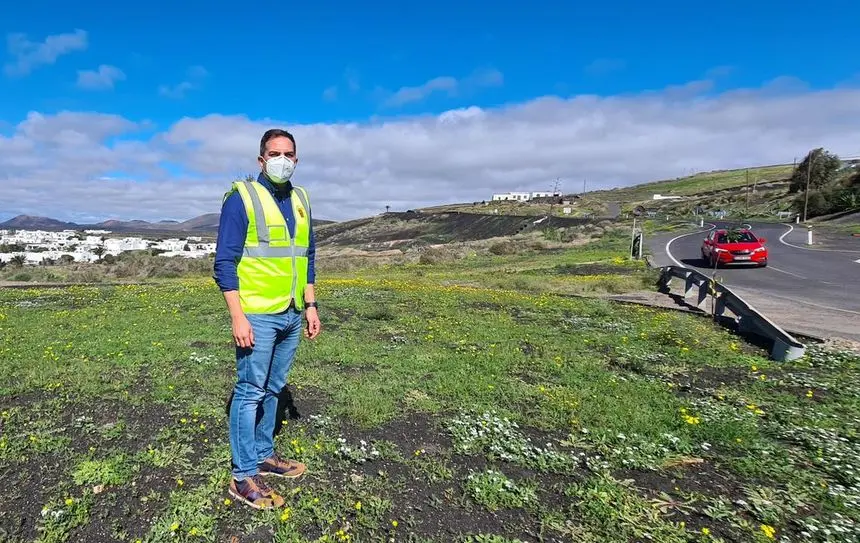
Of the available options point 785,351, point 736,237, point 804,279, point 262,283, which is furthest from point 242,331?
point 736,237

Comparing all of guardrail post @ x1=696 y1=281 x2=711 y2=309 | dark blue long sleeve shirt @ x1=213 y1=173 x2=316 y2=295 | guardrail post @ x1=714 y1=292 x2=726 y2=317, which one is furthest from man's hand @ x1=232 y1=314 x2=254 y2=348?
guardrail post @ x1=696 y1=281 x2=711 y2=309

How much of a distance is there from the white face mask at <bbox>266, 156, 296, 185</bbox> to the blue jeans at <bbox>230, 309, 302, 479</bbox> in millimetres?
987

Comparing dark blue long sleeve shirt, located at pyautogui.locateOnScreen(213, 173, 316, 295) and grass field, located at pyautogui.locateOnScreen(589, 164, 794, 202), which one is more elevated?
grass field, located at pyautogui.locateOnScreen(589, 164, 794, 202)

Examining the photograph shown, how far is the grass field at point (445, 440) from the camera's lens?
348 centimetres

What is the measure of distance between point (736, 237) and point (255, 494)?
25.7 meters

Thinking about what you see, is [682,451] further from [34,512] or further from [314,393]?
[34,512]

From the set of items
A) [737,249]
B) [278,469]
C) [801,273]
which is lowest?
[801,273]

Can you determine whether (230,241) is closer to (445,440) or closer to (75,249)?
(445,440)

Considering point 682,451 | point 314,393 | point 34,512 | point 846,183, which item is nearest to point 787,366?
point 682,451

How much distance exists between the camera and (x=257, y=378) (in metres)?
3.53

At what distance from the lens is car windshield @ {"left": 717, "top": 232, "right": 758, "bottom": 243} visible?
22984mm

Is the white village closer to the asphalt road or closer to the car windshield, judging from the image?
the asphalt road

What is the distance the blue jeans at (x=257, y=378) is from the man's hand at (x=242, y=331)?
0.11m

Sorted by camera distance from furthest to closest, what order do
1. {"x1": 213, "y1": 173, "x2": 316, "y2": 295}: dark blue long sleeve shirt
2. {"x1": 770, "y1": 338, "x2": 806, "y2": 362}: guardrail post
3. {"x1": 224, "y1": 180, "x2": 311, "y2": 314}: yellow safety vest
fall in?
1. {"x1": 770, "y1": 338, "x2": 806, "y2": 362}: guardrail post
2. {"x1": 224, "y1": 180, "x2": 311, "y2": 314}: yellow safety vest
3. {"x1": 213, "y1": 173, "x2": 316, "y2": 295}: dark blue long sleeve shirt
